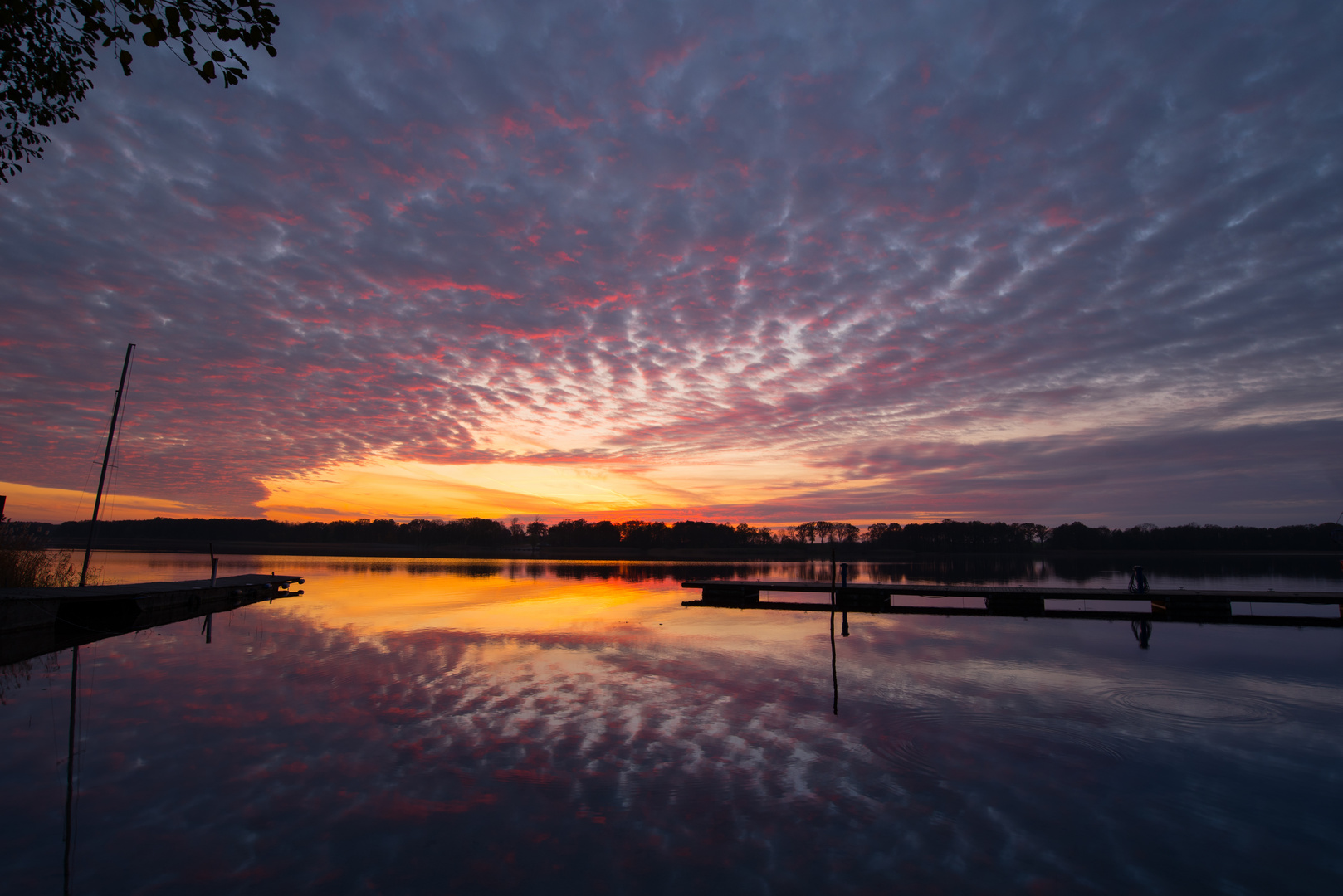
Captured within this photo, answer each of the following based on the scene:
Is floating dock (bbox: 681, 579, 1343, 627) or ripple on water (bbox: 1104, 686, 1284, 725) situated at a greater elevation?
floating dock (bbox: 681, 579, 1343, 627)

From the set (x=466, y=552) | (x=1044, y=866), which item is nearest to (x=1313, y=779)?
(x=1044, y=866)

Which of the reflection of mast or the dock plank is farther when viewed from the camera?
the dock plank

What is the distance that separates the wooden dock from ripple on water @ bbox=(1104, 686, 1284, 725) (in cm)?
3145

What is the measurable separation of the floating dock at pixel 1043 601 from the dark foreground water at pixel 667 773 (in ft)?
32.7

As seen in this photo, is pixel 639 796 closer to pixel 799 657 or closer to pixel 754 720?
pixel 754 720

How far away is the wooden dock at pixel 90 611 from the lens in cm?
2169

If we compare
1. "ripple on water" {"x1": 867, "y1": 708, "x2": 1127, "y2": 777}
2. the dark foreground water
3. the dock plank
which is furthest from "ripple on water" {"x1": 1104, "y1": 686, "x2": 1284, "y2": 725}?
the dock plank

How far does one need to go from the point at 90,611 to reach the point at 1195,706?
39.8 m

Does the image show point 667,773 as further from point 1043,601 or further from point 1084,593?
point 1084,593

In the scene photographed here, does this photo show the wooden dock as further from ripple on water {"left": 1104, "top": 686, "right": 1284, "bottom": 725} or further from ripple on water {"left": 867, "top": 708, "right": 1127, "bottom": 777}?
ripple on water {"left": 1104, "top": 686, "right": 1284, "bottom": 725}

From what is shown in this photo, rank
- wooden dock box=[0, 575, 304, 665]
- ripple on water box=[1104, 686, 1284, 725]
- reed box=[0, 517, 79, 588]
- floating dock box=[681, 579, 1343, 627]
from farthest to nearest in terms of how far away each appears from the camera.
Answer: floating dock box=[681, 579, 1343, 627] → reed box=[0, 517, 79, 588] → wooden dock box=[0, 575, 304, 665] → ripple on water box=[1104, 686, 1284, 725]

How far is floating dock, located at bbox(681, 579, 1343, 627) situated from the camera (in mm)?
30188

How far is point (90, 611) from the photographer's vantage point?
2720cm

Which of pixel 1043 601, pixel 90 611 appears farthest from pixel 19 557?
pixel 1043 601
